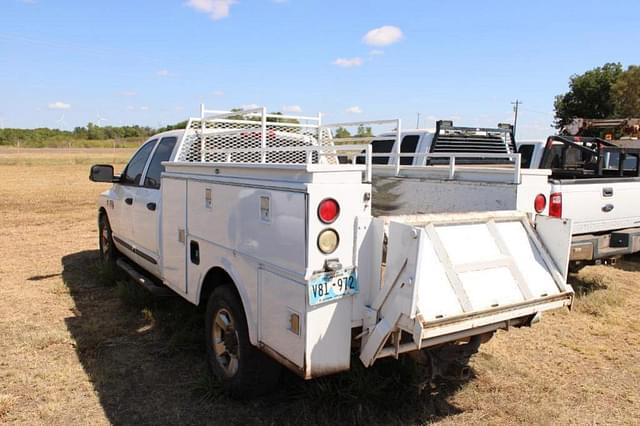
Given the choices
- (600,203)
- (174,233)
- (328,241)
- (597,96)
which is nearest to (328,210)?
(328,241)

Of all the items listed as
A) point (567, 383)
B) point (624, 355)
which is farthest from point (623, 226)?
point (567, 383)

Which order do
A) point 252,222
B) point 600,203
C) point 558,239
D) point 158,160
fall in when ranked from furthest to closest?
1. point 600,203
2. point 158,160
3. point 558,239
4. point 252,222

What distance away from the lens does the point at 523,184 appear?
3742 millimetres

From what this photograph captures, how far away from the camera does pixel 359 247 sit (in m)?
2.87

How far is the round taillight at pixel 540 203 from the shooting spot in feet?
12.9

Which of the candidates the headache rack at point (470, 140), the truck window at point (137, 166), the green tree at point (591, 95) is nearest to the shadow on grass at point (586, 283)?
the headache rack at point (470, 140)

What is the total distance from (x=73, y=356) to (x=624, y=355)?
4.85 meters

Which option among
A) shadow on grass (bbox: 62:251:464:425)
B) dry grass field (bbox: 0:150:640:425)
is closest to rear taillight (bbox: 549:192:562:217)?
dry grass field (bbox: 0:150:640:425)

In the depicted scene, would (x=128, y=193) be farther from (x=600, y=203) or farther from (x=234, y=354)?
(x=600, y=203)

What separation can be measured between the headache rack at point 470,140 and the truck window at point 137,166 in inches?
170

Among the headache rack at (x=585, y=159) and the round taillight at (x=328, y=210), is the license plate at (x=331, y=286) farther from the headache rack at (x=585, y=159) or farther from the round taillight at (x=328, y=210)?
the headache rack at (x=585, y=159)

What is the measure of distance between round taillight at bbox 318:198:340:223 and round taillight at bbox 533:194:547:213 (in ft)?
6.15

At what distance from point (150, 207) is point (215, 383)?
2112mm

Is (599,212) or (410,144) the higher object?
(410,144)
